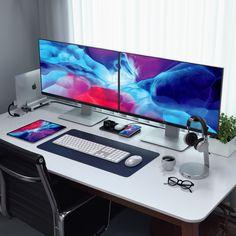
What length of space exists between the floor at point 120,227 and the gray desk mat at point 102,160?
0.64m

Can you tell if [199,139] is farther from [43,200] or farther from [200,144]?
[43,200]

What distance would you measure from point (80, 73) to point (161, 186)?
3.12 feet

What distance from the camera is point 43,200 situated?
218 cm

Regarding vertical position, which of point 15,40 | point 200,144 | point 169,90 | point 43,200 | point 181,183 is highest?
point 15,40

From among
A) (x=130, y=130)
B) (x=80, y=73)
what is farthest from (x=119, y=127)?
(x=80, y=73)

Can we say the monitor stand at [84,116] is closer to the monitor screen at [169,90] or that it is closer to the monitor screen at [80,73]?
the monitor screen at [80,73]

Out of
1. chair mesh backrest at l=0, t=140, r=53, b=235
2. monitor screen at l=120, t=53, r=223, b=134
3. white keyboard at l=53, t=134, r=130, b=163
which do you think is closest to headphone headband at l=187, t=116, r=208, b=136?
monitor screen at l=120, t=53, r=223, b=134

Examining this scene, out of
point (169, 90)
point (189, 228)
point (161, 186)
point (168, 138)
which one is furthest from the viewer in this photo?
point (168, 138)

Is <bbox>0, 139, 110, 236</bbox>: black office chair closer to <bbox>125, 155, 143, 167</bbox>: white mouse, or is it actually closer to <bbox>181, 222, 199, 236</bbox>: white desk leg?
<bbox>125, 155, 143, 167</bbox>: white mouse

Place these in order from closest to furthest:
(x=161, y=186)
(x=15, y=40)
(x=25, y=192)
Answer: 1. (x=161, y=186)
2. (x=25, y=192)
3. (x=15, y=40)

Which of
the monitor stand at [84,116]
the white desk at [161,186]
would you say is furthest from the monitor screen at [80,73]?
the white desk at [161,186]

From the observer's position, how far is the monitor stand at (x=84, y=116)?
2785 mm

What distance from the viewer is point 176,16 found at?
271 cm

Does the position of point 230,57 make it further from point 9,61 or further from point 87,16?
point 9,61
